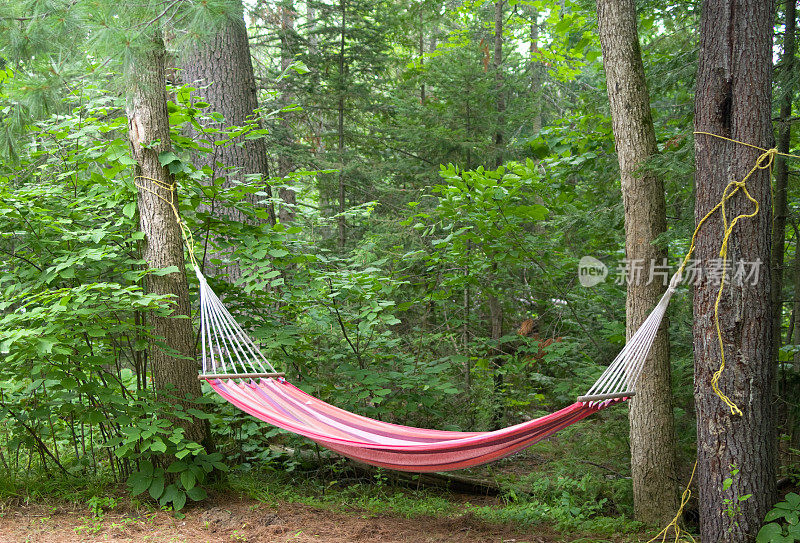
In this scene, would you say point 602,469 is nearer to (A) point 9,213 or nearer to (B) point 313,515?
(B) point 313,515

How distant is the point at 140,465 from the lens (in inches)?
96.4

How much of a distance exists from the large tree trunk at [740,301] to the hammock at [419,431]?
0.73 ft

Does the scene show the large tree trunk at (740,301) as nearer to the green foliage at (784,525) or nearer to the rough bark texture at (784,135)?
the green foliage at (784,525)

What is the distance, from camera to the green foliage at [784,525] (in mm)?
1765

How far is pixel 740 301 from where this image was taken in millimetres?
1886

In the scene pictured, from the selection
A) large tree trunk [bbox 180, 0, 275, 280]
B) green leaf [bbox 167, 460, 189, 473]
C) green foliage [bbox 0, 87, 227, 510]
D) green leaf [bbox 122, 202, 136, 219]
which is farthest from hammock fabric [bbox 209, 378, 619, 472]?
large tree trunk [bbox 180, 0, 275, 280]

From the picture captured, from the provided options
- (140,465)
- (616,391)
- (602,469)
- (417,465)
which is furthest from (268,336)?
(602,469)

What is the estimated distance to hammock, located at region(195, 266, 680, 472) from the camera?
185 cm

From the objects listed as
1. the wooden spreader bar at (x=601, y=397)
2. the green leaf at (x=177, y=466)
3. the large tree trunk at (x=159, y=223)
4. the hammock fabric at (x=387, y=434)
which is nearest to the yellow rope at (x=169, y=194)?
the large tree trunk at (x=159, y=223)

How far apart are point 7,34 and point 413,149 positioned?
3.19 m

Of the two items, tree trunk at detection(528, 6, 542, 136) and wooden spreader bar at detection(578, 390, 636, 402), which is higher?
tree trunk at detection(528, 6, 542, 136)

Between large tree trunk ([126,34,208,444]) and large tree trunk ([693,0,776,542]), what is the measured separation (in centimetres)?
213

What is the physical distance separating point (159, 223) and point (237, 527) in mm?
1371

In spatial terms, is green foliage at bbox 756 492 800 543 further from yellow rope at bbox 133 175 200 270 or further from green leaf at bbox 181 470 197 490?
yellow rope at bbox 133 175 200 270
